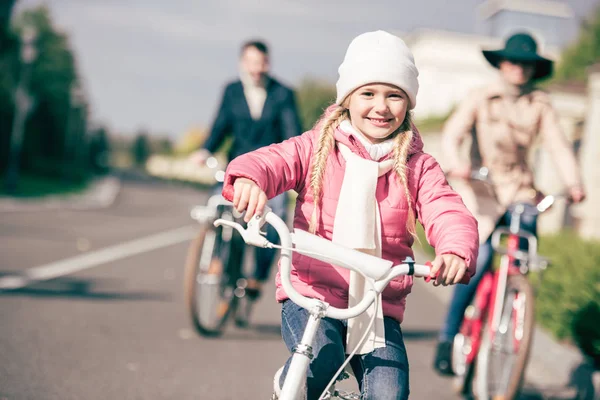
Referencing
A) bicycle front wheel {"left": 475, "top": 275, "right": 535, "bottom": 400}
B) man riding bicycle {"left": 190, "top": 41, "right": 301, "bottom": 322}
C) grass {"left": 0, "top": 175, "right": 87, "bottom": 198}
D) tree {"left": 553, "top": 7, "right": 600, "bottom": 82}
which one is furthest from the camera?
tree {"left": 553, "top": 7, "right": 600, "bottom": 82}

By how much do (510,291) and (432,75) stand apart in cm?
5690

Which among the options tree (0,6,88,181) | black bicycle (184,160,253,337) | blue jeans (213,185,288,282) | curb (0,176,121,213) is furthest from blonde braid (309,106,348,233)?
tree (0,6,88,181)

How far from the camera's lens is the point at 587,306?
6293mm

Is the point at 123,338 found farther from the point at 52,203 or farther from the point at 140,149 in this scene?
the point at 140,149

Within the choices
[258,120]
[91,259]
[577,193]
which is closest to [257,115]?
[258,120]

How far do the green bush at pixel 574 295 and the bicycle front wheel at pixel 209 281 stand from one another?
226 centimetres

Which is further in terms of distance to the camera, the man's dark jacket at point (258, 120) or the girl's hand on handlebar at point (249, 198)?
the man's dark jacket at point (258, 120)

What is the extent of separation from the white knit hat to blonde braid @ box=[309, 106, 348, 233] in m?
0.11

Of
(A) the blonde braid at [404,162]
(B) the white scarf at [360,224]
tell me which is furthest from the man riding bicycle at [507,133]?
(B) the white scarf at [360,224]

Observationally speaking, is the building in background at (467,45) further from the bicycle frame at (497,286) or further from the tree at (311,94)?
the bicycle frame at (497,286)

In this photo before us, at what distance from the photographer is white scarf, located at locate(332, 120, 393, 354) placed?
2.78m

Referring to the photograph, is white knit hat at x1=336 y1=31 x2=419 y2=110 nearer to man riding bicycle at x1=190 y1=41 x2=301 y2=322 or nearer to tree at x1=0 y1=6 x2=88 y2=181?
man riding bicycle at x1=190 y1=41 x2=301 y2=322

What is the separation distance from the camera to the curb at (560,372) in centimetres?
545

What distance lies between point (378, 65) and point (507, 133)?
2538mm
